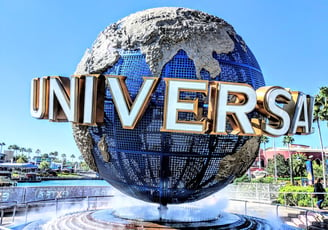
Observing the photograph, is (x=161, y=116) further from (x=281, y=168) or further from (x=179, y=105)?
(x=281, y=168)

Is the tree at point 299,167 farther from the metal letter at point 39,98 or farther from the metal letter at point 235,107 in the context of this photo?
the metal letter at point 39,98

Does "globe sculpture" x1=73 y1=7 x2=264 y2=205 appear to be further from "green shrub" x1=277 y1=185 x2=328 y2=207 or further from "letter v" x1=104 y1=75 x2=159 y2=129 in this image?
"green shrub" x1=277 y1=185 x2=328 y2=207

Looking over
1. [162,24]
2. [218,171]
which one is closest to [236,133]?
[218,171]

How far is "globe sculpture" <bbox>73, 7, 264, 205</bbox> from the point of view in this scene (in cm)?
650

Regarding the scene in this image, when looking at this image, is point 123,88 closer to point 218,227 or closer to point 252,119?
point 252,119

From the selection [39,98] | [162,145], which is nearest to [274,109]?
[162,145]

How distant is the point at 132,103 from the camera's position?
6.19 m

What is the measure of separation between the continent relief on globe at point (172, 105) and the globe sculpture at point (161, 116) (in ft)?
0.07

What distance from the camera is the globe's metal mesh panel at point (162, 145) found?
6457 mm

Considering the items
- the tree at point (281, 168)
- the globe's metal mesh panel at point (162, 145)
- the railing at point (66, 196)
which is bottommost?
the tree at point (281, 168)

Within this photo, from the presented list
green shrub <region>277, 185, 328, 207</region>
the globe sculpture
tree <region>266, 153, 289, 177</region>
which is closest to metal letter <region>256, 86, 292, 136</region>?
the globe sculpture

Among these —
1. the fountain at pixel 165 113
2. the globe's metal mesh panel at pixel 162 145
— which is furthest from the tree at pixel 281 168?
the globe's metal mesh panel at pixel 162 145

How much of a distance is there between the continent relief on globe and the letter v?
0.02 m

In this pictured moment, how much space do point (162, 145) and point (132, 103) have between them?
44.0 inches
